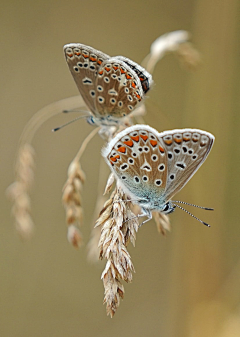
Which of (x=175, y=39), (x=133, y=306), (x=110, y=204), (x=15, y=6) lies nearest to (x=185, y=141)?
(x=110, y=204)

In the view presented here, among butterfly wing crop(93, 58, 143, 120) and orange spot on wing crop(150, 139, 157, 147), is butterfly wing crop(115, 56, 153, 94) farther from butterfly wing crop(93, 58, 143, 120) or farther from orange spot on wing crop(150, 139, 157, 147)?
orange spot on wing crop(150, 139, 157, 147)

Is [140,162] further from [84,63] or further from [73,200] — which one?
[84,63]

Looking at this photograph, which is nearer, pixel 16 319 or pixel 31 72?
pixel 16 319

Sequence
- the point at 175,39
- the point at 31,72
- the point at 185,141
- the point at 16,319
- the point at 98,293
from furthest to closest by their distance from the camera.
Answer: the point at 31,72 → the point at 98,293 → the point at 16,319 → the point at 175,39 → the point at 185,141

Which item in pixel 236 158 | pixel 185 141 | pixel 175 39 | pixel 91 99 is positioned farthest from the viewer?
pixel 236 158

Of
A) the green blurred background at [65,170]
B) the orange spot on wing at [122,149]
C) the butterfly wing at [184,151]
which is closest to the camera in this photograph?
the butterfly wing at [184,151]

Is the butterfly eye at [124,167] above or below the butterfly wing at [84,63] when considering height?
below

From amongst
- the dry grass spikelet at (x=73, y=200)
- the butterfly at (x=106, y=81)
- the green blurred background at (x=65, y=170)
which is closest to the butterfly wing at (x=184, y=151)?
the butterfly at (x=106, y=81)

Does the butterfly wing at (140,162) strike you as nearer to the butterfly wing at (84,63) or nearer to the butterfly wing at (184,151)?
Result: the butterfly wing at (184,151)

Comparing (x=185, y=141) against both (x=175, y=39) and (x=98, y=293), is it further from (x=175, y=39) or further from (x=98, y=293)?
(x=98, y=293)
